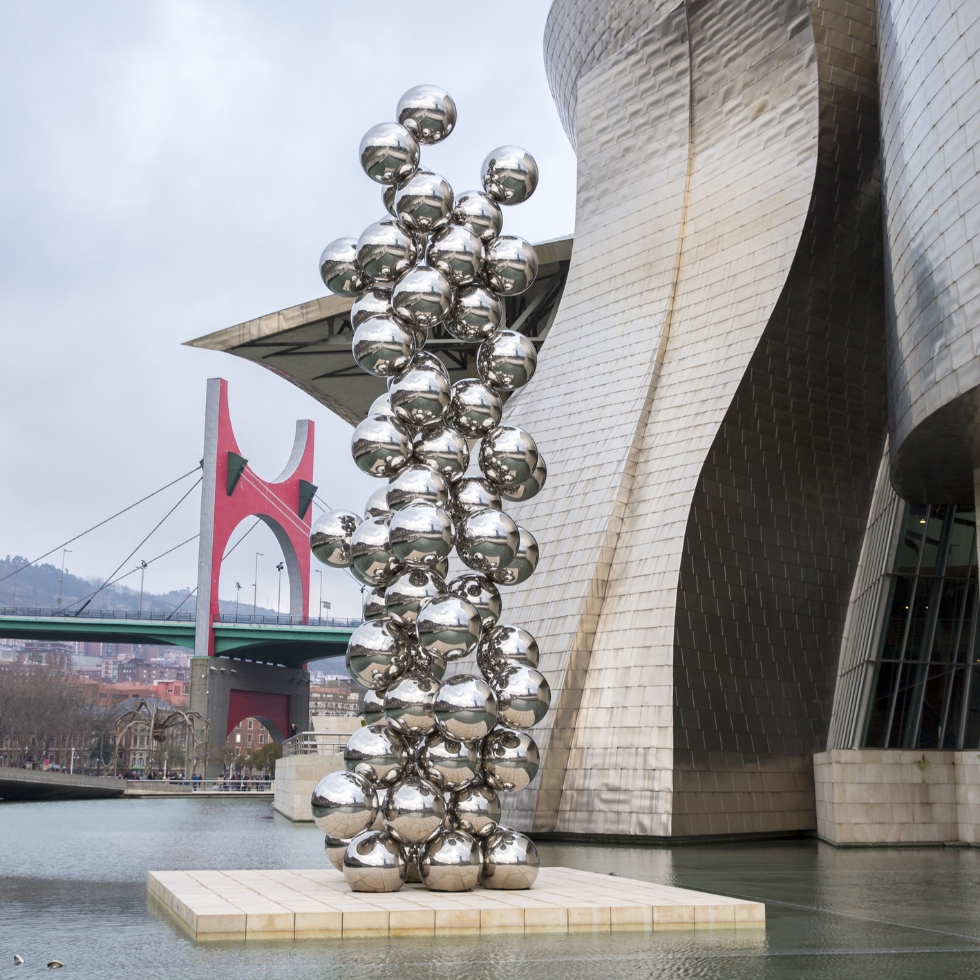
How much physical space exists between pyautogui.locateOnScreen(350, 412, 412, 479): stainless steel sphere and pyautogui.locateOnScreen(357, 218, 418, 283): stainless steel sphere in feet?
3.70

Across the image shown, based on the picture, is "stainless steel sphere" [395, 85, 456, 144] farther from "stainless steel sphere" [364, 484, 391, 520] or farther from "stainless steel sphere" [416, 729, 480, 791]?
"stainless steel sphere" [416, 729, 480, 791]

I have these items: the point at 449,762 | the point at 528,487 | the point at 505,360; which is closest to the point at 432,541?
the point at 528,487

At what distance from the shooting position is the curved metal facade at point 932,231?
11586 millimetres

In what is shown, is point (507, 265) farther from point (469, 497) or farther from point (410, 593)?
point (410, 593)

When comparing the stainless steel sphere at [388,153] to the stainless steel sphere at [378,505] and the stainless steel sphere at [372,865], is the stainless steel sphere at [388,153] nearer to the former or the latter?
the stainless steel sphere at [378,505]

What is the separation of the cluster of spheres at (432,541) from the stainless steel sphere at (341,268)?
0.01 m

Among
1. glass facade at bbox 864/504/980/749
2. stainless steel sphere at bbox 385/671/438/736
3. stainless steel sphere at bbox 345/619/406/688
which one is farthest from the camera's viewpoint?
glass facade at bbox 864/504/980/749

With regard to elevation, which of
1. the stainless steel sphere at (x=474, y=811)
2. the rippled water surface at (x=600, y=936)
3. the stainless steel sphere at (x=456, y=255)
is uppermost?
the stainless steel sphere at (x=456, y=255)

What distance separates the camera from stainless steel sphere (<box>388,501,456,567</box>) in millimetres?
7543

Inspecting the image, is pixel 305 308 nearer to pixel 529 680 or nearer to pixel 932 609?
pixel 932 609

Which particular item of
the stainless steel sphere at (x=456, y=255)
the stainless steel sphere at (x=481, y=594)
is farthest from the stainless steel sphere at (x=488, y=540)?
the stainless steel sphere at (x=456, y=255)

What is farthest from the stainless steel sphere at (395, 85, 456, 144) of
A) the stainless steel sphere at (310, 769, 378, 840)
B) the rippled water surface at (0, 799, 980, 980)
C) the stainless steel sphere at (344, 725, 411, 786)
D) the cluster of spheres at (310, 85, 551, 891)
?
the rippled water surface at (0, 799, 980, 980)

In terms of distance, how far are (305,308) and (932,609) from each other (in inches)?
603

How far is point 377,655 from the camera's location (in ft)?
25.9
